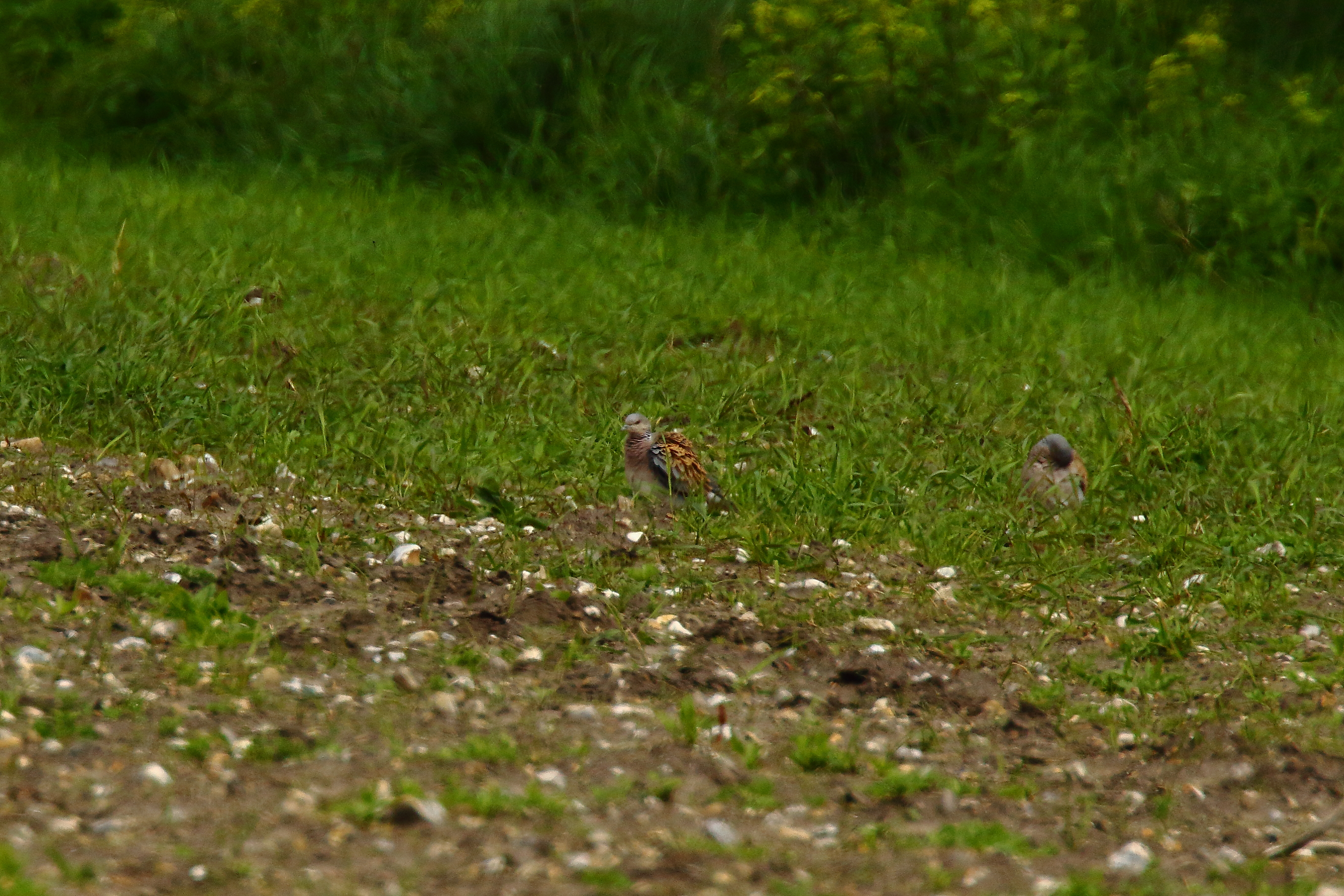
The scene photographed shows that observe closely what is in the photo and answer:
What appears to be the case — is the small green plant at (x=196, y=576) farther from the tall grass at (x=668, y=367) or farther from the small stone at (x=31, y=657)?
the tall grass at (x=668, y=367)

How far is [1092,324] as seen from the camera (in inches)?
358

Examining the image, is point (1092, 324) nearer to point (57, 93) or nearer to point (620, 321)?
point (620, 321)

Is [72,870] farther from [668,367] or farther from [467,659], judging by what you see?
[668,367]

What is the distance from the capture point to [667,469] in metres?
5.72

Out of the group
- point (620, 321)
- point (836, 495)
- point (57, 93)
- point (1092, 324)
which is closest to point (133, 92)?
point (57, 93)

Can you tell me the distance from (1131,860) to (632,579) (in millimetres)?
2070

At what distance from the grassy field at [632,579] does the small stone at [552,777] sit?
0.06 ft

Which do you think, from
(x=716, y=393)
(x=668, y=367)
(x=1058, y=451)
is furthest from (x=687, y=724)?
(x=668, y=367)

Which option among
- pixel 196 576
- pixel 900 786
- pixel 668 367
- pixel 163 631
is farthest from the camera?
pixel 668 367

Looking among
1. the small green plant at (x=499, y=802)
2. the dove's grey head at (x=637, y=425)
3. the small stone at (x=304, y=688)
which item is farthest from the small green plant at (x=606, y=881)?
the dove's grey head at (x=637, y=425)

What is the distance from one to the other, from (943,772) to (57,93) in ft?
37.3

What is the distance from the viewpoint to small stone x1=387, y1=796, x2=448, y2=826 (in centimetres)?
334

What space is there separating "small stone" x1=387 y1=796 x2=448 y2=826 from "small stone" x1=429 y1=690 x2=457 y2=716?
64cm

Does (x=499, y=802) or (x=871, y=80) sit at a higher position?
(x=871, y=80)
